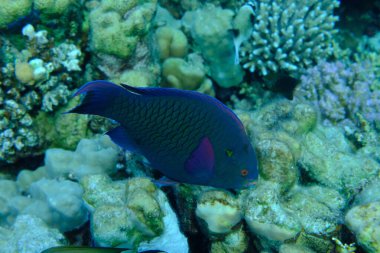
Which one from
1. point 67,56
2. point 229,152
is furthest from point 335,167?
point 67,56

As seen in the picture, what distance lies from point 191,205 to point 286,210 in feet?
2.57

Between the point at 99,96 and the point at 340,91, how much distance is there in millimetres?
3607

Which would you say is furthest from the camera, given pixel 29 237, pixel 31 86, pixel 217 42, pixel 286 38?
pixel 286 38

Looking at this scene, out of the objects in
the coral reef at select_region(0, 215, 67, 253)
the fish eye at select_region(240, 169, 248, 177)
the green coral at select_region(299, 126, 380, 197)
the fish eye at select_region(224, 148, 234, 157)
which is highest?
the fish eye at select_region(224, 148, 234, 157)

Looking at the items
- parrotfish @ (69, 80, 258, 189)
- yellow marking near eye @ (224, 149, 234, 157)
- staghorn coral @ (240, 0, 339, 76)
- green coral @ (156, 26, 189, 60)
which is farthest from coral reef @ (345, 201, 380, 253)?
green coral @ (156, 26, 189, 60)

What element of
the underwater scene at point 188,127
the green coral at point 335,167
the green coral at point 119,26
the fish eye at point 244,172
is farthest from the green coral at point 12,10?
the green coral at point 335,167

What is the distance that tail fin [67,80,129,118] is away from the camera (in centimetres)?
189

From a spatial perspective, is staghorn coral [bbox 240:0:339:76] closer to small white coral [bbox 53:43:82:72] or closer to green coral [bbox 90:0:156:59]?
green coral [bbox 90:0:156:59]

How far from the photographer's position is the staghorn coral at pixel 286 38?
454cm

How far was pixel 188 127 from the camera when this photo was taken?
2.08 m

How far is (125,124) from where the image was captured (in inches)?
82.7

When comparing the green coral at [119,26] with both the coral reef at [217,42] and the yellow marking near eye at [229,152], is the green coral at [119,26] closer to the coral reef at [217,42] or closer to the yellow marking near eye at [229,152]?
the coral reef at [217,42]

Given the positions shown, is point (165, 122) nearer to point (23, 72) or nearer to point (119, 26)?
point (119, 26)

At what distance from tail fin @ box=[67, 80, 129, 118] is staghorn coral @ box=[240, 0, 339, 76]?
9.23 feet
